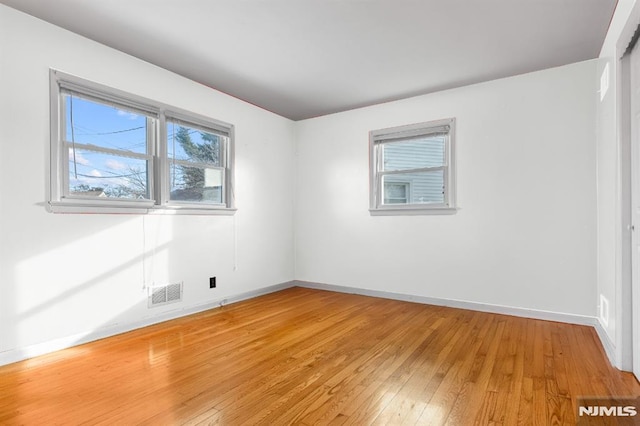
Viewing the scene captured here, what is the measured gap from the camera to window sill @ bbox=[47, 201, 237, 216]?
276cm

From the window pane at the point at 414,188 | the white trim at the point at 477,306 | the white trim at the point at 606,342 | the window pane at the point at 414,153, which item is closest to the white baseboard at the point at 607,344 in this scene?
the white trim at the point at 606,342

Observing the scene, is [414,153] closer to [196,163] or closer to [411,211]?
[411,211]

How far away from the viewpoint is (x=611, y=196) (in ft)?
8.75

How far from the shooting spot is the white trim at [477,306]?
3.36 m

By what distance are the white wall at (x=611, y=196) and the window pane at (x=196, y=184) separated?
3925 millimetres

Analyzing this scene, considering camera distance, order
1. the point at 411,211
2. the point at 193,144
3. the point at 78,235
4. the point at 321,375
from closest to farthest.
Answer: the point at 321,375
the point at 78,235
the point at 193,144
the point at 411,211

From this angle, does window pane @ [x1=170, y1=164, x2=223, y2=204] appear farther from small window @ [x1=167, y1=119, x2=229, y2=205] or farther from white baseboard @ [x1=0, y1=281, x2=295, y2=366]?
white baseboard @ [x1=0, y1=281, x2=295, y2=366]

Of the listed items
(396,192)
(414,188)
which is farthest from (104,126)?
(414,188)

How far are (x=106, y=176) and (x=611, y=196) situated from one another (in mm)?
4412

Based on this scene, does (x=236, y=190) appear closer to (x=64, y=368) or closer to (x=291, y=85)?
(x=291, y=85)

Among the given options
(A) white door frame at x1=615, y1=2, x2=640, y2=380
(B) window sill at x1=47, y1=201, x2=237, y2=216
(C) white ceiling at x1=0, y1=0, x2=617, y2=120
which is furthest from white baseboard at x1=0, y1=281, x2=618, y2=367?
(C) white ceiling at x1=0, y1=0, x2=617, y2=120

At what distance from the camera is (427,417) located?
5.78ft

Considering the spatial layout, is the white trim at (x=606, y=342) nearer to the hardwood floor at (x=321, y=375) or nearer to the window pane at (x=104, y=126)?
the hardwood floor at (x=321, y=375)

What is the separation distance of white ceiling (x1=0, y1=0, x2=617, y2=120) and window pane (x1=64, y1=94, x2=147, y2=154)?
1.92ft
